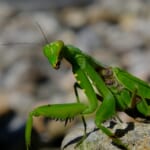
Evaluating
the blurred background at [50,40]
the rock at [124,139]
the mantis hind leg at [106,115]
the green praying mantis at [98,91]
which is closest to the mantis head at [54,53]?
the green praying mantis at [98,91]

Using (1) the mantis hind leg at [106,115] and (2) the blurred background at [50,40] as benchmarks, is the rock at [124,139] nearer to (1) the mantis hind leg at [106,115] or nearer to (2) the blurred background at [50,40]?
(1) the mantis hind leg at [106,115]

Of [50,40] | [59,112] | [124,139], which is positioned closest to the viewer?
[59,112]

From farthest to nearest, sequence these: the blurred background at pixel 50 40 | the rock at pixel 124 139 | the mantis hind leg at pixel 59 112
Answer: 1. the blurred background at pixel 50 40
2. the rock at pixel 124 139
3. the mantis hind leg at pixel 59 112

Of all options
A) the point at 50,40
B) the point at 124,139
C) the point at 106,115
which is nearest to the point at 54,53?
the point at 106,115

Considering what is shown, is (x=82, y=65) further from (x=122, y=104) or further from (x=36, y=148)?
(x=36, y=148)

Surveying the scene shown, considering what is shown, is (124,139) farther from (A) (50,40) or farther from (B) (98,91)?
(A) (50,40)

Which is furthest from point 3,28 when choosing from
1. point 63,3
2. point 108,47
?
point 108,47
